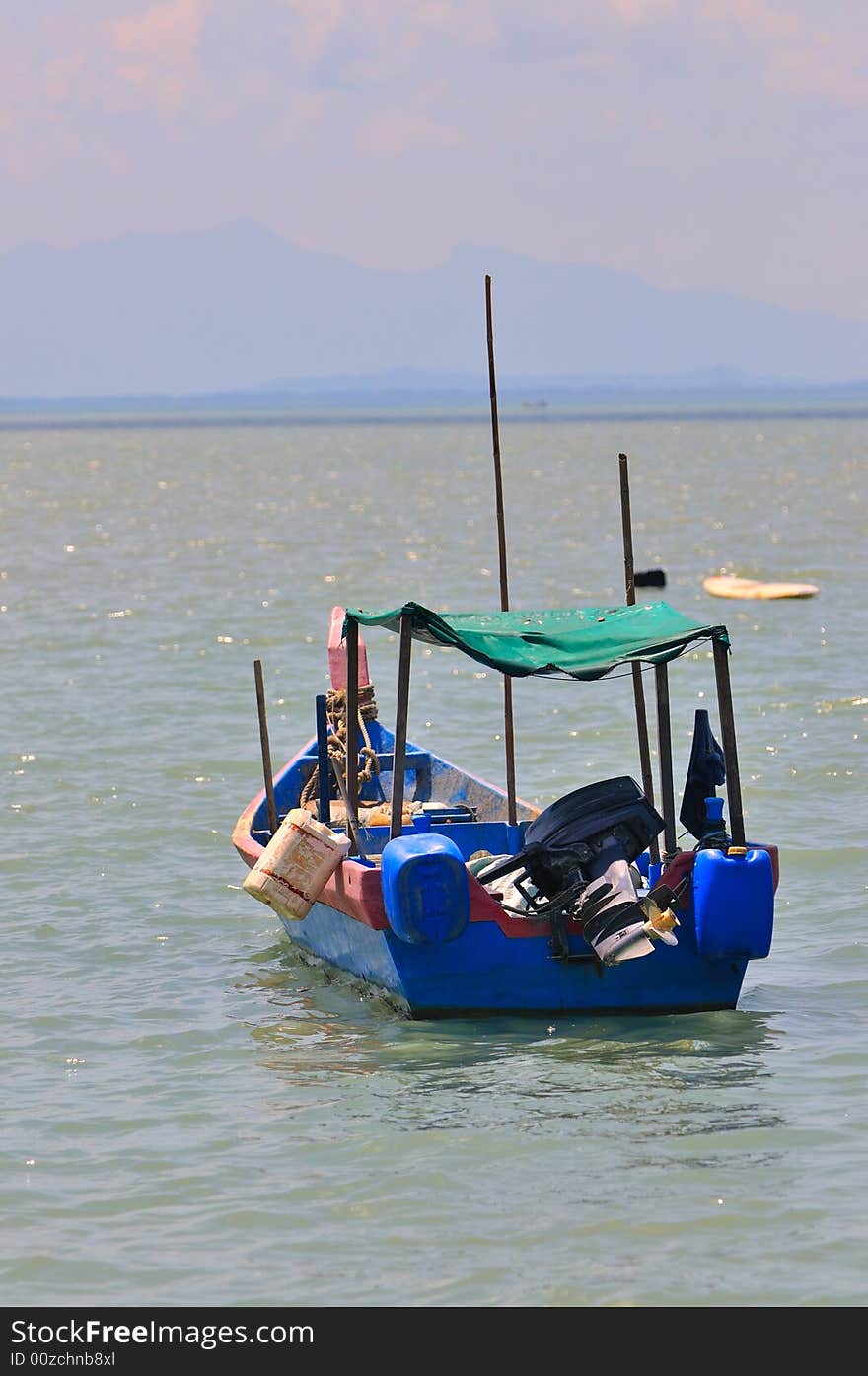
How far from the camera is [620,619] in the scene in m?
14.2

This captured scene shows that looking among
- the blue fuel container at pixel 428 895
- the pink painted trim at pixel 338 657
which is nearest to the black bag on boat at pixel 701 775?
the blue fuel container at pixel 428 895

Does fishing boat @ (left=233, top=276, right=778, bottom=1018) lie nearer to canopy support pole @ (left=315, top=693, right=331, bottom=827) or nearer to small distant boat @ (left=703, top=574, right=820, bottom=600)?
canopy support pole @ (left=315, top=693, right=331, bottom=827)

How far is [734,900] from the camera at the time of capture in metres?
12.9

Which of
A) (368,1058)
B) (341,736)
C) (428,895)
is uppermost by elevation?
(341,736)

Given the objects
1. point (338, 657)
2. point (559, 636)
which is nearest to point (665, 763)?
point (559, 636)

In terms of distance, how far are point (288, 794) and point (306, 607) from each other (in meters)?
22.3

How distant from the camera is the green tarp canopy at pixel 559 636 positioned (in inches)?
528

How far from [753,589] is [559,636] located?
27.7 metres

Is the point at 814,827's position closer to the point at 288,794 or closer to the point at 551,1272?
the point at 288,794

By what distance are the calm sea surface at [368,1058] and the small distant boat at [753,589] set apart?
506cm

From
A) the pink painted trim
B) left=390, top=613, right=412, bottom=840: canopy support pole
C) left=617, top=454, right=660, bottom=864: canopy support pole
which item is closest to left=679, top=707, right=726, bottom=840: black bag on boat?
left=617, top=454, right=660, bottom=864: canopy support pole

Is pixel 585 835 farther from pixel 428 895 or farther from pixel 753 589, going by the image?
pixel 753 589

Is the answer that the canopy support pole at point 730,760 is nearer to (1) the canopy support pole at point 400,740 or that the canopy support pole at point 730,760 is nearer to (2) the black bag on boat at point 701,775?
(2) the black bag on boat at point 701,775

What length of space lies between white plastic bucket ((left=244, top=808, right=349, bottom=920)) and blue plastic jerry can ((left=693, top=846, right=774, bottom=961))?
263cm
